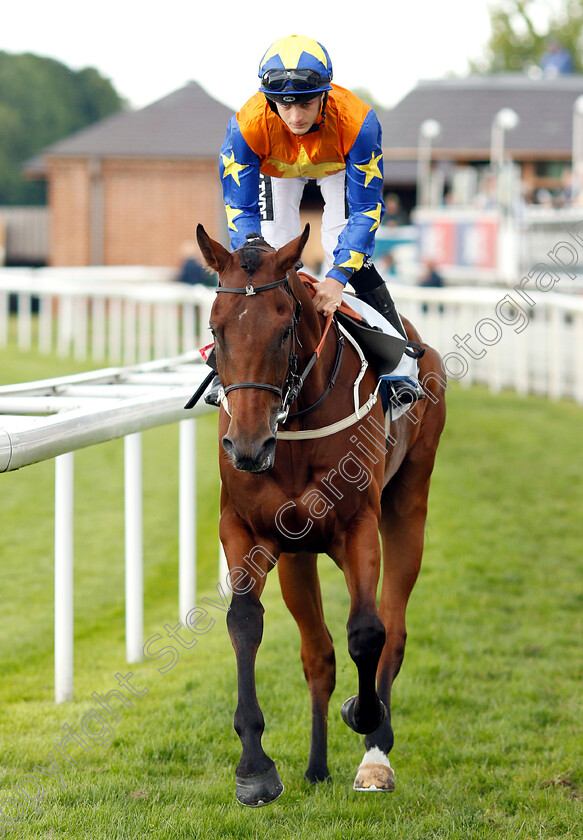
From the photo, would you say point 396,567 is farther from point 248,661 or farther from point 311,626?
point 248,661

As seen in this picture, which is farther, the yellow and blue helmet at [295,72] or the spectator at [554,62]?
the spectator at [554,62]

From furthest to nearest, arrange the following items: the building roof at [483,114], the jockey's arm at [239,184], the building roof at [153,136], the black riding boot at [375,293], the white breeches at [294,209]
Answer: the building roof at [483,114] < the building roof at [153,136] < the black riding boot at [375,293] < the white breeches at [294,209] < the jockey's arm at [239,184]

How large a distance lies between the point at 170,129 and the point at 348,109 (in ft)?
72.9

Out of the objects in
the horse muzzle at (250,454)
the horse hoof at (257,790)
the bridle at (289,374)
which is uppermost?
the bridle at (289,374)

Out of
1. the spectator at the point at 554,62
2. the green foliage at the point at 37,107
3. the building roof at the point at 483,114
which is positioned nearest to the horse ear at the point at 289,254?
the building roof at the point at 483,114

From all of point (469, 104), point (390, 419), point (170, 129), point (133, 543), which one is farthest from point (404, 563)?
point (469, 104)

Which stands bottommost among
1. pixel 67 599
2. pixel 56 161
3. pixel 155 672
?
pixel 155 672

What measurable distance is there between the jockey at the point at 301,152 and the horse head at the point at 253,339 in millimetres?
356

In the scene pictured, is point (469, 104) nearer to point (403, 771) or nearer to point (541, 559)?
point (541, 559)

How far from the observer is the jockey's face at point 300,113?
10.4 feet

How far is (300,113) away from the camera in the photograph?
318cm

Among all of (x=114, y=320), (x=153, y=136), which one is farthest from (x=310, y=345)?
(x=153, y=136)

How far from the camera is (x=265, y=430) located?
266 cm

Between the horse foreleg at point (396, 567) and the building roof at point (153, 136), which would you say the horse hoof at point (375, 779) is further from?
the building roof at point (153, 136)
